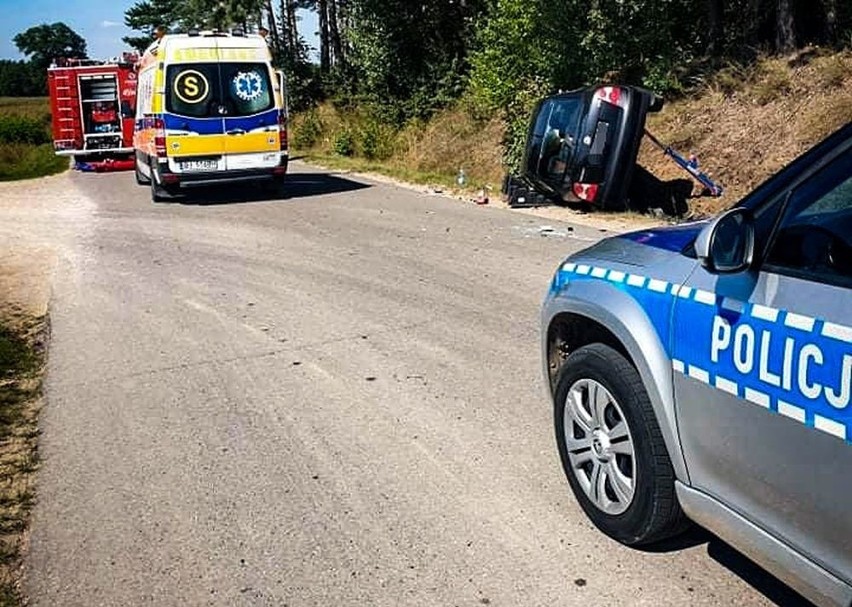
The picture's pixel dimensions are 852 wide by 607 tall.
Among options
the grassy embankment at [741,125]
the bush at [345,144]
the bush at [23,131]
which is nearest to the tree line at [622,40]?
the grassy embankment at [741,125]

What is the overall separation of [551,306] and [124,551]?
2.09 meters

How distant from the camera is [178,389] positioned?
5555mm

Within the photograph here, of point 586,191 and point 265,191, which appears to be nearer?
point 586,191

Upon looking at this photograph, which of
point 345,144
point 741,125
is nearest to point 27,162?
point 345,144

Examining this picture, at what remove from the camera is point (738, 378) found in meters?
2.53

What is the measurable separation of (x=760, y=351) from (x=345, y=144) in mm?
23310

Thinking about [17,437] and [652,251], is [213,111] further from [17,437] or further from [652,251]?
[652,251]

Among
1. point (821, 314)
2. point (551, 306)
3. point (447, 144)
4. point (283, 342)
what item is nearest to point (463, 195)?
point (447, 144)

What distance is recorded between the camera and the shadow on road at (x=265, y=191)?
15508 mm

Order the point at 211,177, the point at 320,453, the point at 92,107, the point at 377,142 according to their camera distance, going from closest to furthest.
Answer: the point at 320,453 < the point at 211,177 < the point at 377,142 < the point at 92,107

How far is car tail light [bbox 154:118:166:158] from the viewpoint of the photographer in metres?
14.0

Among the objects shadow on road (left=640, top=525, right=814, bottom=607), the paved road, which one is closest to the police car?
shadow on road (left=640, top=525, right=814, bottom=607)

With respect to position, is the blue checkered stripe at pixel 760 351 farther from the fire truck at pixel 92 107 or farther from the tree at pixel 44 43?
the tree at pixel 44 43

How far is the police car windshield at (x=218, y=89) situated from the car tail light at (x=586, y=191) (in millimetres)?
5687
